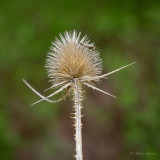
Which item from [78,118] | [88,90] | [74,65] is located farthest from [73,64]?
[88,90]

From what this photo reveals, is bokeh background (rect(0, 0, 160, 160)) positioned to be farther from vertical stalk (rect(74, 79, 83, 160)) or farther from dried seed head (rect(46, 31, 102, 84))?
vertical stalk (rect(74, 79, 83, 160))

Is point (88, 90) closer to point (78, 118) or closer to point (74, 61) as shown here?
point (74, 61)

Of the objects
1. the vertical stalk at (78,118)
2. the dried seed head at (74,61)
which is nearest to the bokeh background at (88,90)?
the dried seed head at (74,61)

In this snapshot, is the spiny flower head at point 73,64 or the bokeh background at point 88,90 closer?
the spiny flower head at point 73,64

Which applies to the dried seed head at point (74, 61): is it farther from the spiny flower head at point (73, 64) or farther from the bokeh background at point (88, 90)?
the bokeh background at point (88, 90)

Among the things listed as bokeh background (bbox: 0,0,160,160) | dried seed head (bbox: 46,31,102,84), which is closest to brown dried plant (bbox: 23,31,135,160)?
dried seed head (bbox: 46,31,102,84)

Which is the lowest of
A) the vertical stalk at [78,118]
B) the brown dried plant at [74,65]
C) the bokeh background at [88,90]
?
the vertical stalk at [78,118]

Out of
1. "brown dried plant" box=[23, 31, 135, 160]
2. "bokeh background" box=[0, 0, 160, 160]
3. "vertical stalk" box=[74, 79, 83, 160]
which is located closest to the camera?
"vertical stalk" box=[74, 79, 83, 160]

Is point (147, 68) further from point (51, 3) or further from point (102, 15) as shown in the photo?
point (51, 3)
